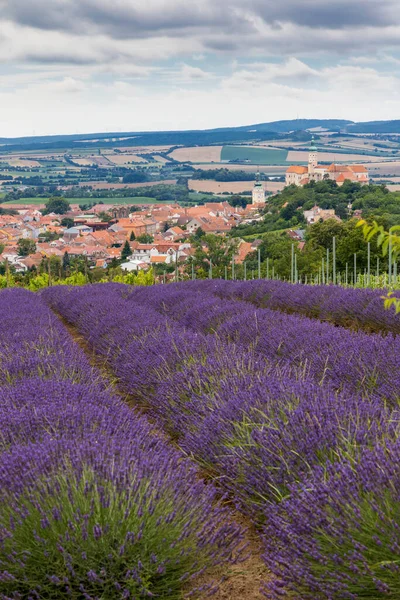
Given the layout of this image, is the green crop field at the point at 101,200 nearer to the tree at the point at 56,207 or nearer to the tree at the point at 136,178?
the tree at the point at 56,207

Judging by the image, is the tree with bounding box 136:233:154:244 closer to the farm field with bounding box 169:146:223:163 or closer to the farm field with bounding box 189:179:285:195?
the farm field with bounding box 189:179:285:195

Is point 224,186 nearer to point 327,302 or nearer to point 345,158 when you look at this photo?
point 345,158

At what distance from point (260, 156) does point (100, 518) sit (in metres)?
198

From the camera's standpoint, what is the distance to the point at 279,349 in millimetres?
4695

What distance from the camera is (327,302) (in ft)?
24.4

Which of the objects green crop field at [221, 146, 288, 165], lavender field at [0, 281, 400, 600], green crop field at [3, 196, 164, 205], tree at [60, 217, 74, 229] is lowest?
tree at [60, 217, 74, 229]

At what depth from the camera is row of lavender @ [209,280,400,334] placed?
6523 millimetres

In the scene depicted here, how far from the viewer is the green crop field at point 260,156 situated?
188000 millimetres

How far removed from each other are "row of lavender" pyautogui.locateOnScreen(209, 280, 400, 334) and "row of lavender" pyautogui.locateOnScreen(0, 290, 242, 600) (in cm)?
381

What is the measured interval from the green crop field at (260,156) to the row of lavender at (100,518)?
187m

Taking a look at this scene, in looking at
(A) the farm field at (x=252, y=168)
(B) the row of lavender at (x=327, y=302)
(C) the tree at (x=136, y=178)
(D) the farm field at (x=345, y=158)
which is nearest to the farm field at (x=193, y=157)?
(A) the farm field at (x=252, y=168)

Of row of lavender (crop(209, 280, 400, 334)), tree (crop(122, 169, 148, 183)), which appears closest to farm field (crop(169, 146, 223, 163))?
tree (crop(122, 169, 148, 183))

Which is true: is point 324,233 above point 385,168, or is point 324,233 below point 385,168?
above

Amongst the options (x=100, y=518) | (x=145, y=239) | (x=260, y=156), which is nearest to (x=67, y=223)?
(x=145, y=239)
